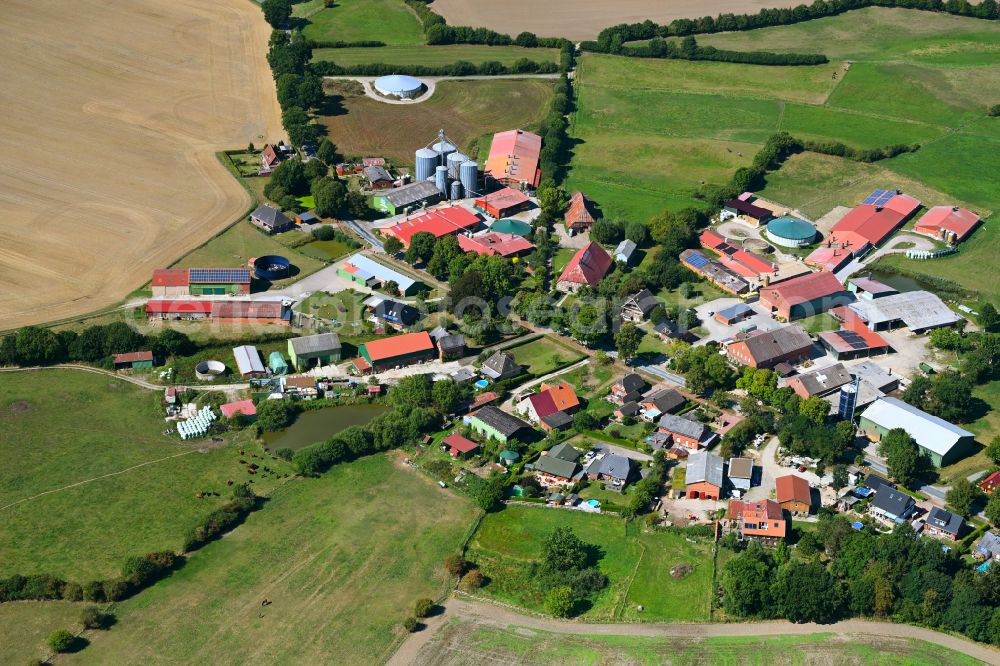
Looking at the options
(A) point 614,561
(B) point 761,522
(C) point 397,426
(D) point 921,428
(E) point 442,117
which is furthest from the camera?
(E) point 442,117

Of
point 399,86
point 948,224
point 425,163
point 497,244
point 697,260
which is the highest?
point 399,86

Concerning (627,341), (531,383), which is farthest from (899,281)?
(531,383)

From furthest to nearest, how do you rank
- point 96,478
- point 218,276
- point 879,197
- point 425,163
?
point 425,163 → point 879,197 → point 218,276 → point 96,478

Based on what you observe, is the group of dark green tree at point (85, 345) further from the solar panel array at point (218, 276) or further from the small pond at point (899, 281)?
the small pond at point (899, 281)

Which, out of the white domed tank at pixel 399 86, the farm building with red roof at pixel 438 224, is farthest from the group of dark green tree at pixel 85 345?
the white domed tank at pixel 399 86

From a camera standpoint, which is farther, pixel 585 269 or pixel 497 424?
pixel 585 269

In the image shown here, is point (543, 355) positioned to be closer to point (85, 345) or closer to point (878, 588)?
point (878, 588)

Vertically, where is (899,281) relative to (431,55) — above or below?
below
